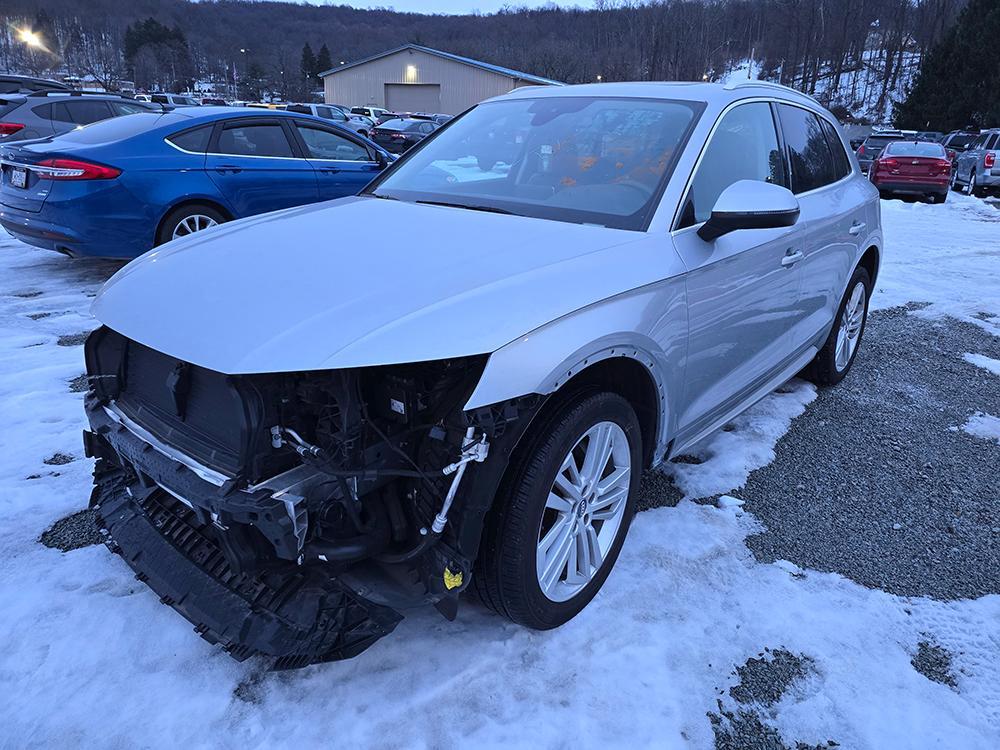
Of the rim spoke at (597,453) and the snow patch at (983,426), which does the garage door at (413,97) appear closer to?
the snow patch at (983,426)

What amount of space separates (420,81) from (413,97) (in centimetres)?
132

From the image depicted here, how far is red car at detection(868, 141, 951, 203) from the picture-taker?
15500 millimetres

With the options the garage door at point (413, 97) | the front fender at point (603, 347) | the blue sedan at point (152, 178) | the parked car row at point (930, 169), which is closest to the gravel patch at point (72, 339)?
the blue sedan at point (152, 178)

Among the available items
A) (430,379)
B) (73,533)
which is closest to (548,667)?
(430,379)

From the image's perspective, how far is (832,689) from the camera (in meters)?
2.26

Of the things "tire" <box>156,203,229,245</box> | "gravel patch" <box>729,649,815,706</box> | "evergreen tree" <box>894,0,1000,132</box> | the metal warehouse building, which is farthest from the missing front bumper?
the metal warehouse building

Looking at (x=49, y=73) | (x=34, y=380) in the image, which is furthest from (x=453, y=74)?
(x=49, y=73)

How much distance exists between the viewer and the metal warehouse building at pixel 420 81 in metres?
48.9

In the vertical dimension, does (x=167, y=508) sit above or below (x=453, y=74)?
below

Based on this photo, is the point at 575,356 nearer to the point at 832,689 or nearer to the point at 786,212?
the point at 786,212

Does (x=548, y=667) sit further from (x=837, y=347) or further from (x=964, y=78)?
(x=964, y=78)

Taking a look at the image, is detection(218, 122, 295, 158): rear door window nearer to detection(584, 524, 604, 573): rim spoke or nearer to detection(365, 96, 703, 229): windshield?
detection(365, 96, 703, 229): windshield

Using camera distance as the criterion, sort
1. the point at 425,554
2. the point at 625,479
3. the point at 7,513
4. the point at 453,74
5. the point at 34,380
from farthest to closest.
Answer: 1. the point at 453,74
2. the point at 34,380
3. the point at 7,513
4. the point at 625,479
5. the point at 425,554

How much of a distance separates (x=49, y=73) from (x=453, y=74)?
226 ft
